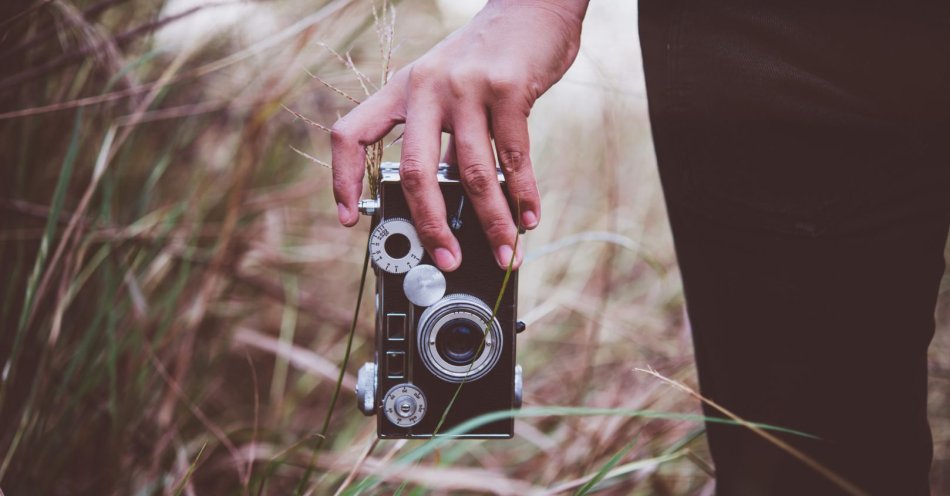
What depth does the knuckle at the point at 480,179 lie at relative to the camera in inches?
19.6

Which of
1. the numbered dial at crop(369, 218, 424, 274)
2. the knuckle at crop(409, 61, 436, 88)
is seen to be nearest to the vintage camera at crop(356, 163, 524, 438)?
the numbered dial at crop(369, 218, 424, 274)

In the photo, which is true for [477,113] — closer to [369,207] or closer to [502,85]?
[502,85]

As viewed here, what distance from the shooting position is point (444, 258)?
1.84 ft

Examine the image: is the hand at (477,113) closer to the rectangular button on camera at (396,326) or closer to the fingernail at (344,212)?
the fingernail at (344,212)

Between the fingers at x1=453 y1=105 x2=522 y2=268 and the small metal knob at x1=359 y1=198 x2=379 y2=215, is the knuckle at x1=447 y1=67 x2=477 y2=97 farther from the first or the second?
the small metal knob at x1=359 y1=198 x2=379 y2=215

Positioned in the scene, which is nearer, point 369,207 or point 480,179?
point 480,179

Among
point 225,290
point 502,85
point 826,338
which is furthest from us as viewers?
point 225,290

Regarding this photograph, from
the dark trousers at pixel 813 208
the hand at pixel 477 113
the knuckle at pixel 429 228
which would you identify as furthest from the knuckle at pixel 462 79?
the dark trousers at pixel 813 208

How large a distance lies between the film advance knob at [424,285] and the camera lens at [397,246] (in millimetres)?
19

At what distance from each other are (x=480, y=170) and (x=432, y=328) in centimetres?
21

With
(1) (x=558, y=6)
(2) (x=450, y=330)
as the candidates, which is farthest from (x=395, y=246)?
(1) (x=558, y=6)

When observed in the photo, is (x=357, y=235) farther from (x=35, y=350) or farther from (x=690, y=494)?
(x=690, y=494)

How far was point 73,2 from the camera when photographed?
0.97 meters

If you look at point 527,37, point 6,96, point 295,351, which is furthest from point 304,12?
point 527,37
